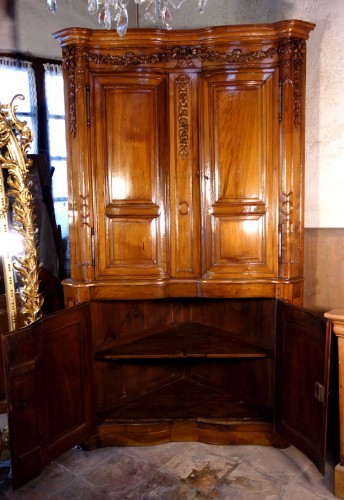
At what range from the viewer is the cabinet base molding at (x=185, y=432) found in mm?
2701

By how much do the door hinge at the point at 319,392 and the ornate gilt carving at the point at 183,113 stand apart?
1.34m

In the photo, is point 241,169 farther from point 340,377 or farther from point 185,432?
point 185,432

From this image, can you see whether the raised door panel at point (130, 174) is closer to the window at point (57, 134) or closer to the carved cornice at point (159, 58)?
the carved cornice at point (159, 58)

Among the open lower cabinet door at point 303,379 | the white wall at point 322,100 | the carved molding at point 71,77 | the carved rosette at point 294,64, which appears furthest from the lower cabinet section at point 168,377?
the carved rosette at point 294,64

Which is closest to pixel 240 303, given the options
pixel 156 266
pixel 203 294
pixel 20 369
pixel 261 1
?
pixel 203 294

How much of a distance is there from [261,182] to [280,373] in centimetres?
103

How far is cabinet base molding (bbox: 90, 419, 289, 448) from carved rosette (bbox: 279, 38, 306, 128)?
169 centimetres

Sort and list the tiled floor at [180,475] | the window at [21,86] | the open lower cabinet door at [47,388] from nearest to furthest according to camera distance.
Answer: the open lower cabinet door at [47,388], the tiled floor at [180,475], the window at [21,86]

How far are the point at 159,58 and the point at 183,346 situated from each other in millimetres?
1617

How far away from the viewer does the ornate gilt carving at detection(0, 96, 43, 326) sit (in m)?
2.37

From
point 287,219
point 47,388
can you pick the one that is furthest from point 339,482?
point 47,388

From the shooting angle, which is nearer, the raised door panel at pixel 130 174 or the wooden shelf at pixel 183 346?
the raised door panel at pixel 130 174

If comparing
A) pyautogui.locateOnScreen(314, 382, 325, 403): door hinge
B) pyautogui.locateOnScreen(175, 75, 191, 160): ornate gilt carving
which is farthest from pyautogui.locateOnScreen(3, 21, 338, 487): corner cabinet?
pyautogui.locateOnScreen(314, 382, 325, 403): door hinge

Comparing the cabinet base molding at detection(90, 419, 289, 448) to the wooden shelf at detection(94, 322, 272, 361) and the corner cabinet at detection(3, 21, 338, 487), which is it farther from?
the wooden shelf at detection(94, 322, 272, 361)
